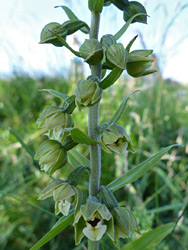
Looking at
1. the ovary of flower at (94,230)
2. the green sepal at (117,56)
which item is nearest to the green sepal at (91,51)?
the green sepal at (117,56)

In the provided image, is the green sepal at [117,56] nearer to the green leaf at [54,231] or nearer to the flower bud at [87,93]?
the flower bud at [87,93]

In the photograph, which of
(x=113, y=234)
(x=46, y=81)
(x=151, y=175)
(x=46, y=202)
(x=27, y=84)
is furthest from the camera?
(x=46, y=81)

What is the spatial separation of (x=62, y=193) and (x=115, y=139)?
0.30 m

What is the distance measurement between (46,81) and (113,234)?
3131mm

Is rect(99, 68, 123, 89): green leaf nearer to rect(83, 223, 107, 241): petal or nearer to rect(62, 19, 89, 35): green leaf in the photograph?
rect(62, 19, 89, 35): green leaf

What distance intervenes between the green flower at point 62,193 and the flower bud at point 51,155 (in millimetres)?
64

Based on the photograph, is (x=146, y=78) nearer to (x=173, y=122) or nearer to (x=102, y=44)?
(x=173, y=122)

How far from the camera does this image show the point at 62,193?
1.09 metres

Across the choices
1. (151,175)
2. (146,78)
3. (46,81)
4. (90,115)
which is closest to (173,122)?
(146,78)

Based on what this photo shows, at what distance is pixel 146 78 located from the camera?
3643mm

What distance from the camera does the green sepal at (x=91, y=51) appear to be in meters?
1.03

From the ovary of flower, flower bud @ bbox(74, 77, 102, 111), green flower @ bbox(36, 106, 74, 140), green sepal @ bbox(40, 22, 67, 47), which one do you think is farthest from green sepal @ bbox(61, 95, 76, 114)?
the ovary of flower

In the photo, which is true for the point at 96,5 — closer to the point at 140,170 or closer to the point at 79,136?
the point at 79,136

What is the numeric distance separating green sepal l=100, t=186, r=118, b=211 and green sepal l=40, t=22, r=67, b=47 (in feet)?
2.16
